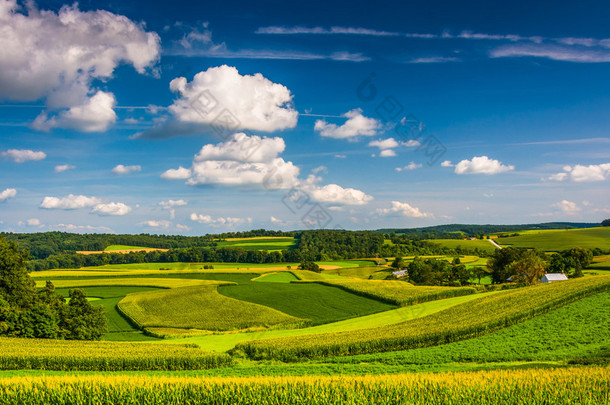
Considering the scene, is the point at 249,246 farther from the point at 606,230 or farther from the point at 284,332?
the point at 606,230

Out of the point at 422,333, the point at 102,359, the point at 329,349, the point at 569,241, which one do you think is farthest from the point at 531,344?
the point at 569,241

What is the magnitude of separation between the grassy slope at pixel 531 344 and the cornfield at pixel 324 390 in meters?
8.92

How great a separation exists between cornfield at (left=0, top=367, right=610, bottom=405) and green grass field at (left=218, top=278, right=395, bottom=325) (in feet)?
108

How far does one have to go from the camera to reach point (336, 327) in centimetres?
4384

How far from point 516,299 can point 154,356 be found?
36382mm

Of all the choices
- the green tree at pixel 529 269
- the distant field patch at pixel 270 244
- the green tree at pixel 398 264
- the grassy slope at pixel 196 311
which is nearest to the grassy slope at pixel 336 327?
the grassy slope at pixel 196 311

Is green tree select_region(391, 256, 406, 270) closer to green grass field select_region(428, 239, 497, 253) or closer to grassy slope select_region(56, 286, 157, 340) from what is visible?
green grass field select_region(428, 239, 497, 253)

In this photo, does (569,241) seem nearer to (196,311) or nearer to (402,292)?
(402,292)

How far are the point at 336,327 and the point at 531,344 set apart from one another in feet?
69.4

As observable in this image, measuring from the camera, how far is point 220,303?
61.1m

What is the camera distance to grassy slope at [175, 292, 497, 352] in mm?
37375

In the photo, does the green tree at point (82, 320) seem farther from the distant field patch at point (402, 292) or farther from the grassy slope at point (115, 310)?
the distant field patch at point (402, 292)

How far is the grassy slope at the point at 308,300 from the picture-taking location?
2117 inches

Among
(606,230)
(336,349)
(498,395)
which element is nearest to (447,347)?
(336,349)
